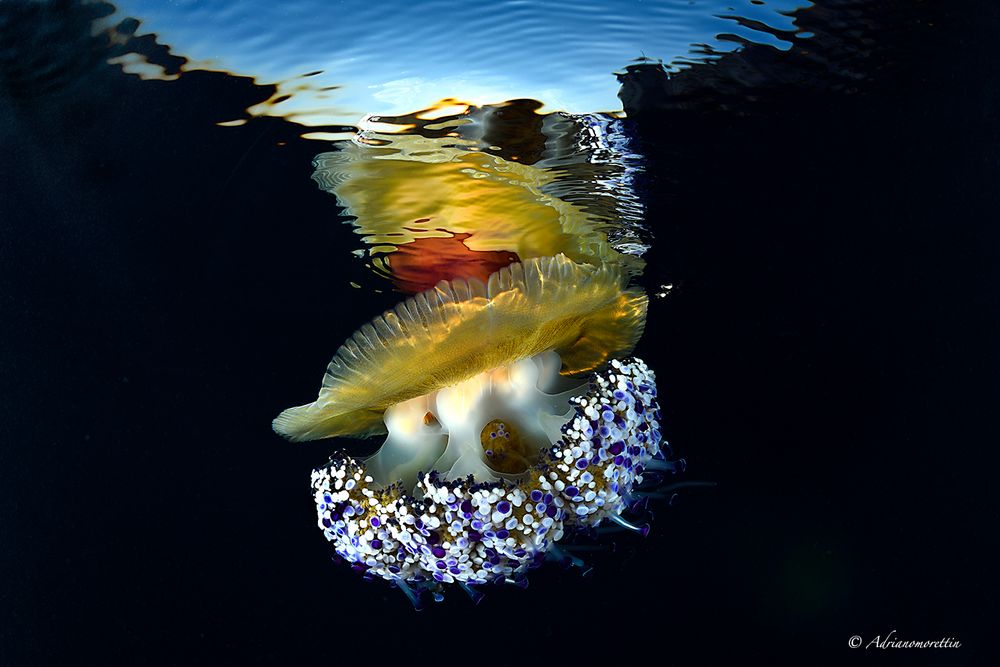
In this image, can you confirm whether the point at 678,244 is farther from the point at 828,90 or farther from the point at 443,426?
the point at 443,426

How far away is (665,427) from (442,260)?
1.55 metres

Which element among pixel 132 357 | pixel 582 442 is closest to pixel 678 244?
pixel 582 442

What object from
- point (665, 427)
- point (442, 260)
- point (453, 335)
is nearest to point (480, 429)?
point (453, 335)

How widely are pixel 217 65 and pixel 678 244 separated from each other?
1.66 meters

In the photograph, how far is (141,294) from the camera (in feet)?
9.37

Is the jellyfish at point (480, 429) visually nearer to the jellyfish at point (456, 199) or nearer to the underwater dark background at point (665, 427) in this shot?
the jellyfish at point (456, 199)

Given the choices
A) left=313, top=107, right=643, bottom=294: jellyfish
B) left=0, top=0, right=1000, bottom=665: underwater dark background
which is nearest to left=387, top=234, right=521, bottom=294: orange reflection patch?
left=313, top=107, right=643, bottom=294: jellyfish

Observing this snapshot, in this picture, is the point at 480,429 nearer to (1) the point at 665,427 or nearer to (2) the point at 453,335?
(2) the point at 453,335

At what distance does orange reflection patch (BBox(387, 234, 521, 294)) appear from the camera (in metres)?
1.92

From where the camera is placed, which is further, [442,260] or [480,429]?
[442,260]

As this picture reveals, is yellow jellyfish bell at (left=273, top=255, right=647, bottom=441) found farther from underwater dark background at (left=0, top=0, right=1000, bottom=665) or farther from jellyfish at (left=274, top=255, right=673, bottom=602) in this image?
underwater dark background at (left=0, top=0, right=1000, bottom=665)

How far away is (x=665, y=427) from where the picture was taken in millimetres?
3090

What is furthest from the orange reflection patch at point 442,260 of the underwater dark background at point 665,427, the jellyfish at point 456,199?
the underwater dark background at point 665,427

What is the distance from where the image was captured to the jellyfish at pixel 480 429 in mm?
1373
